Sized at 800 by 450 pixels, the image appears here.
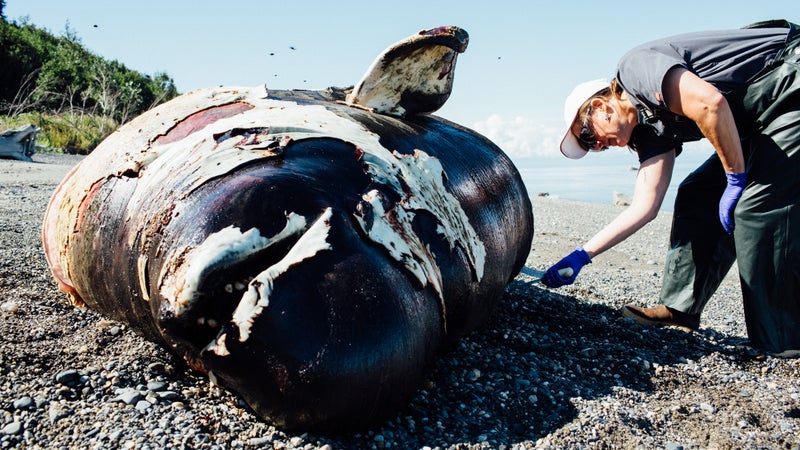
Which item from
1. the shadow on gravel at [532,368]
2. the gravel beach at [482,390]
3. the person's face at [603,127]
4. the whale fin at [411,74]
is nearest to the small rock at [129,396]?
the gravel beach at [482,390]

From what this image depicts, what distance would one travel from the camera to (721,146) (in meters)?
3.18

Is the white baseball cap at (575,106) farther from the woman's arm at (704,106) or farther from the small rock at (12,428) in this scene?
the small rock at (12,428)

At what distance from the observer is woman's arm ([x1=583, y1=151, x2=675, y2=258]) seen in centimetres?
371

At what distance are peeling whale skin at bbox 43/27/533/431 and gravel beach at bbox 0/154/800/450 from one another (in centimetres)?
13

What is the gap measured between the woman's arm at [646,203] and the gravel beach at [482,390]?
1.63 ft

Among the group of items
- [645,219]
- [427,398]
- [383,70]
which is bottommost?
[427,398]

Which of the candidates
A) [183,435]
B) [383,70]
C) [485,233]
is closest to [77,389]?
[183,435]

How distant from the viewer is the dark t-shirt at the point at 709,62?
10.6 feet

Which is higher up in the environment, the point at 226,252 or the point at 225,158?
the point at 225,158

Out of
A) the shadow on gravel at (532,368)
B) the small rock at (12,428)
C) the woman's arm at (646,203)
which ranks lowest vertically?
the shadow on gravel at (532,368)

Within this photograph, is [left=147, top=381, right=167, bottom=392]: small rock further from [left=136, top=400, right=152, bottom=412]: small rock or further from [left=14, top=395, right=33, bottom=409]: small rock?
[left=14, top=395, right=33, bottom=409]: small rock

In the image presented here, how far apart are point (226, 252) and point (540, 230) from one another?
23.5 ft

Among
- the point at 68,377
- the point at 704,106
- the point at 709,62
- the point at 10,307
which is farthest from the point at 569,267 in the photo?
the point at 10,307

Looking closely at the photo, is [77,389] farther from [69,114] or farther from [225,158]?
[69,114]
